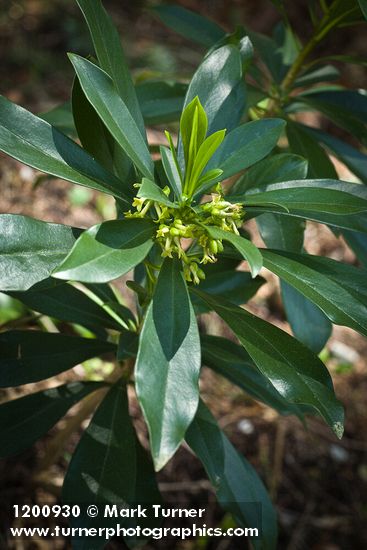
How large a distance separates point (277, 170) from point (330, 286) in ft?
0.85

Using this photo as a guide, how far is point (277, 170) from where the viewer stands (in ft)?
3.57

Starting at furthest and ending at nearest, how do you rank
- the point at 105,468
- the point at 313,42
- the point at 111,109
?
the point at 313,42
the point at 105,468
the point at 111,109

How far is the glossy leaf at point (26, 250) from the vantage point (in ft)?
2.80

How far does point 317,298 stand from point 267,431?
141 centimetres

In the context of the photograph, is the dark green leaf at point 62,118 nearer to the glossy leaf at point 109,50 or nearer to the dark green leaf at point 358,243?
the glossy leaf at point 109,50

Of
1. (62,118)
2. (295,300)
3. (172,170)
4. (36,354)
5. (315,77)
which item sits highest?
(315,77)

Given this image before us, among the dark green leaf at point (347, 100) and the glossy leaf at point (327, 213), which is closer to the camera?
the glossy leaf at point (327, 213)

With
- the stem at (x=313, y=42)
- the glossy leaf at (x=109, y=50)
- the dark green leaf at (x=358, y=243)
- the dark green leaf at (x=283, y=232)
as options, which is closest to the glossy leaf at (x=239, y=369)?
the dark green leaf at (x=283, y=232)

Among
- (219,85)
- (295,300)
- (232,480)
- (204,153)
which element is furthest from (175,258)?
(232,480)

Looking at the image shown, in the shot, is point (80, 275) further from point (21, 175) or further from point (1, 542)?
point (21, 175)

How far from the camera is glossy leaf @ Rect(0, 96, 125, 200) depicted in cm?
90

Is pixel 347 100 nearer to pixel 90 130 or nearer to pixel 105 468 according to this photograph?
pixel 90 130

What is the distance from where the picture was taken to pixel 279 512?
2029 millimetres

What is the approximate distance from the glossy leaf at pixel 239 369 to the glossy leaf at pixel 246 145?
0.38m
